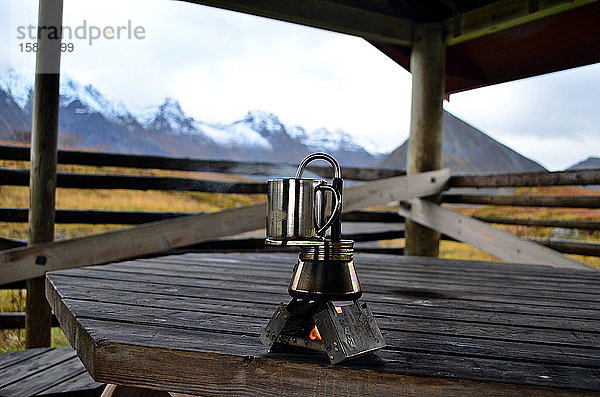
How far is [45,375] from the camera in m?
1.77

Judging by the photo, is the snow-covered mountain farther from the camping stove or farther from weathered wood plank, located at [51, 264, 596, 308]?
the camping stove

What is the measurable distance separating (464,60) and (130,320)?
13.6 feet

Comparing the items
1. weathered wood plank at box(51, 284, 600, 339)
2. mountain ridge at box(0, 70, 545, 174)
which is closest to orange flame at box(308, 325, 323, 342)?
weathered wood plank at box(51, 284, 600, 339)

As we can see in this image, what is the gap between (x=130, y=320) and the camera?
106 centimetres

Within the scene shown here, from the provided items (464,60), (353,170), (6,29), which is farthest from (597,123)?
(6,29)

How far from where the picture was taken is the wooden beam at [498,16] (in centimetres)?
342

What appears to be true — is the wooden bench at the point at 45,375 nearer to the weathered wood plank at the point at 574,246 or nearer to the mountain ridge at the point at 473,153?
the weathered wood plank at the point at 574,246

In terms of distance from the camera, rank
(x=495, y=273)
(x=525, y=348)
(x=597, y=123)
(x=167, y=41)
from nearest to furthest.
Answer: (x=525, y=348) < (x=495, y=273) < (x=167, y=41) < (x=597, y=123)

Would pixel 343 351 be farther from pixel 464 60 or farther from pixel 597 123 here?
pixel 597 123

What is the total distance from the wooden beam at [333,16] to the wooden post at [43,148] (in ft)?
2.88

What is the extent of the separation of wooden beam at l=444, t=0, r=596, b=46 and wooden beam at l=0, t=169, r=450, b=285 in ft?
5.13

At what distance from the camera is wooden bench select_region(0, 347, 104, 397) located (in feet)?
5.30

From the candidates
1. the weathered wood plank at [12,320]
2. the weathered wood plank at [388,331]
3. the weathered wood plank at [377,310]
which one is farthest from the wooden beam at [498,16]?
the weathered wood plank at [12,320]

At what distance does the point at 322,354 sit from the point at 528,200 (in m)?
3.54
